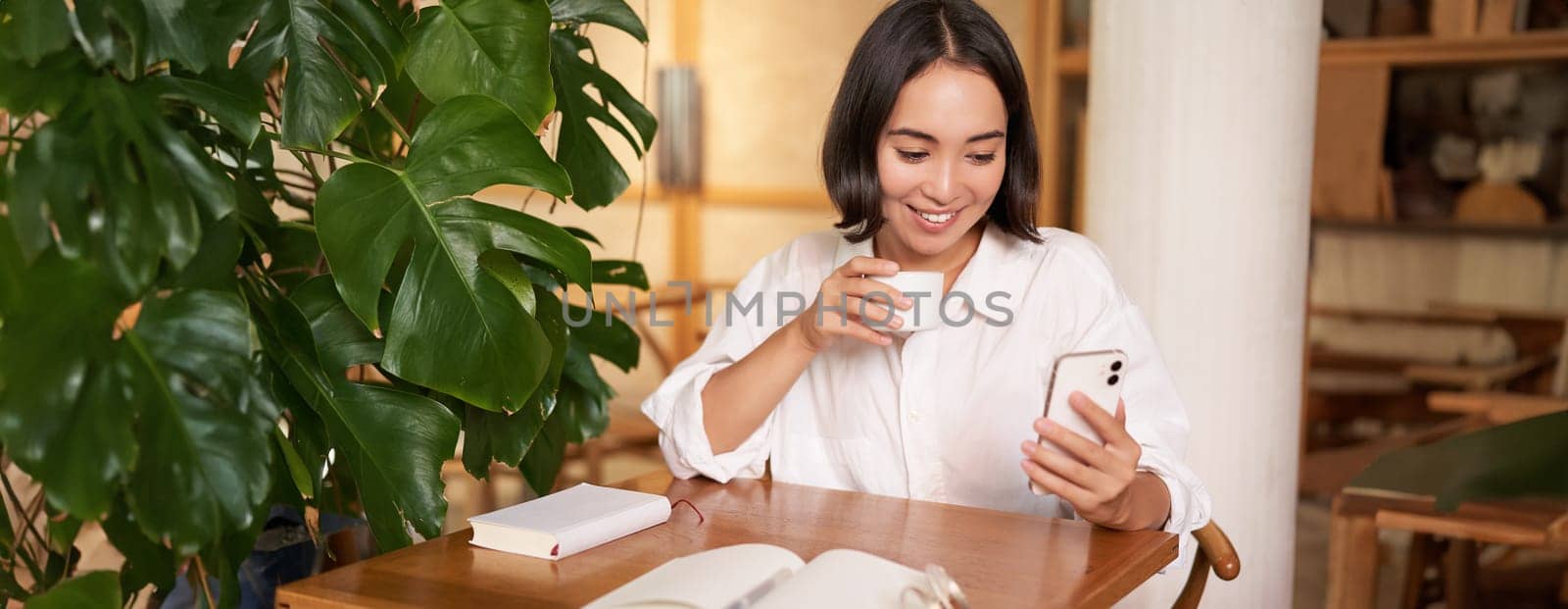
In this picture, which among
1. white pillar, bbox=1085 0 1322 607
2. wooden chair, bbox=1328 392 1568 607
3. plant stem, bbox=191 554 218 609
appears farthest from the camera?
wooden chair, bbox=1328 392 1568 607

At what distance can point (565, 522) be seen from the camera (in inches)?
47.1

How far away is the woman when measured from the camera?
144cm

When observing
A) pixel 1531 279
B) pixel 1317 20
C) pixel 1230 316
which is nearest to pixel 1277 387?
pixel 1230 316

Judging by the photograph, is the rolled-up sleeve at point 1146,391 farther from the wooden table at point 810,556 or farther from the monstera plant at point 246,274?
the monstera plant at point 246,274

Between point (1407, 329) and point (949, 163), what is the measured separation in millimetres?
3405

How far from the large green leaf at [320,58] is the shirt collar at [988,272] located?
686 millimetres

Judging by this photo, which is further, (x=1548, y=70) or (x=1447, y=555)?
(x=1548, y=70)

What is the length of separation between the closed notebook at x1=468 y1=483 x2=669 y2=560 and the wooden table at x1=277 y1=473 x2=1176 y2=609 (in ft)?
0.03

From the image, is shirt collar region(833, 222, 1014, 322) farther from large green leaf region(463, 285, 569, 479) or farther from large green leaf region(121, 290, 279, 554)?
large green leaf region(121, 290, 279, 554)

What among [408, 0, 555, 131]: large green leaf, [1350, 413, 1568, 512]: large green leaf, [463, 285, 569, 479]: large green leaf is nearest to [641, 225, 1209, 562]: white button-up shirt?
[463, 285, 569, 479]: large green leaf

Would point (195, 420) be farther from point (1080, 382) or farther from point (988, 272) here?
point (988, 272)

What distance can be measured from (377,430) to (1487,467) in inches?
41.2

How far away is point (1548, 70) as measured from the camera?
13.1 feet

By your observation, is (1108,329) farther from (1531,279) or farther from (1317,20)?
(1531,279)
